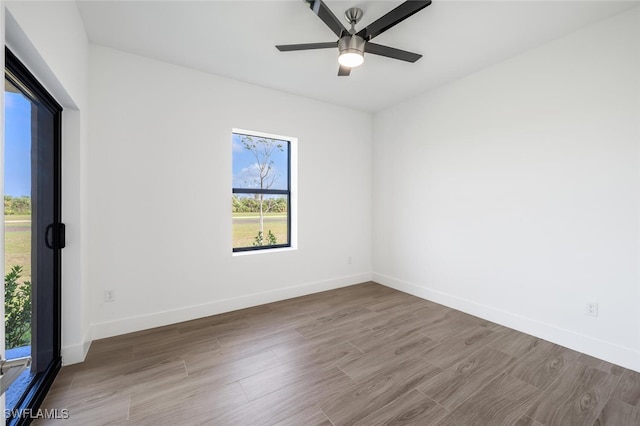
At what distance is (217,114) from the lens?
10.5 feet

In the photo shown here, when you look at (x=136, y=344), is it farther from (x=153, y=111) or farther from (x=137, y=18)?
(x=137, y=18)

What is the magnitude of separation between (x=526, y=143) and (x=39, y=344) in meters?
4.35

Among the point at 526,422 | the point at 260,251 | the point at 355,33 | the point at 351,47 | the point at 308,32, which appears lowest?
the point at 526,422

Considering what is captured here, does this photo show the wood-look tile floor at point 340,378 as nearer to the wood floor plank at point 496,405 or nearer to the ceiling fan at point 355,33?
the wood floor plank at point 496,405

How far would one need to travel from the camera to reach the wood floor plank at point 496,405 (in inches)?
64.7

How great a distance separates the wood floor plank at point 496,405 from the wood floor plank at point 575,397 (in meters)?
0.07

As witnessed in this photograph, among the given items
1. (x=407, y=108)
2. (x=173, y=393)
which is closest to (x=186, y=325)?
(x=173, y=393)

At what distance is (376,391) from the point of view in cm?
189

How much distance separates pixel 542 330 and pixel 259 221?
3310mm

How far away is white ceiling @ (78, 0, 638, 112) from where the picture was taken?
212cm

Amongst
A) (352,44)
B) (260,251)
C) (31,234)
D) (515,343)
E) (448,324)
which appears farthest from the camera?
(260,251)

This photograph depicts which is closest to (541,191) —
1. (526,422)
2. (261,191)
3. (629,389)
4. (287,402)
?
(629,389)

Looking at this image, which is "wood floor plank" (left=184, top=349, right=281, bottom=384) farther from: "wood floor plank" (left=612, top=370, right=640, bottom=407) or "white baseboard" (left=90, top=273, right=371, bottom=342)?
"wood floor plank" (left=612, top=370, right=640, bottom=407)

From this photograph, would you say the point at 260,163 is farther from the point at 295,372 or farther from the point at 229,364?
the point at 295,372
